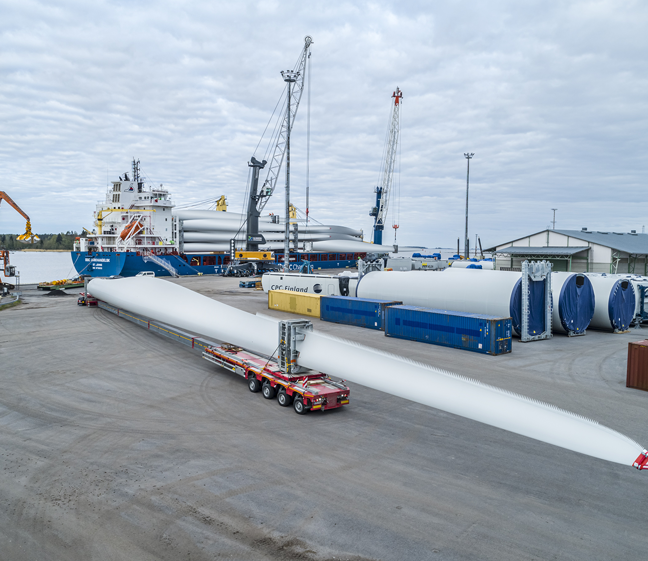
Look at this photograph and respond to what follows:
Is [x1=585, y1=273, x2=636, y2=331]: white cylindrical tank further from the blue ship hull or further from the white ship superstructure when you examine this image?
the white ship superstructure

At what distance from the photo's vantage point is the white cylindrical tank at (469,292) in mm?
25859

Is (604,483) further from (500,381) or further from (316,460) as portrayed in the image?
(500,381)

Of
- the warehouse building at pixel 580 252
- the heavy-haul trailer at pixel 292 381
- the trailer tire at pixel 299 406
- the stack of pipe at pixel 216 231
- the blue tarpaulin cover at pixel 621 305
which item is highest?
the stack of pipe at pixel 216 231

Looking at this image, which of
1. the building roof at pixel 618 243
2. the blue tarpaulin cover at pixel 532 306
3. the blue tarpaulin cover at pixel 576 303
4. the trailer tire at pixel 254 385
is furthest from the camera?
the building roof at pixel 618 243

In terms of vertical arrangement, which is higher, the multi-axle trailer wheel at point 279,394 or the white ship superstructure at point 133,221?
the white ship superstructure at point 133,221

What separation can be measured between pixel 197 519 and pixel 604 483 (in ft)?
28.1

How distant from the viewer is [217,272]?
79375mm

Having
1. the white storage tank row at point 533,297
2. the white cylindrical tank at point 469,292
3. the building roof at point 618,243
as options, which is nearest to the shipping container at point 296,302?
the white cylindrical tank at point 469,292

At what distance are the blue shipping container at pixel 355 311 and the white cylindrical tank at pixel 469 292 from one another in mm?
1582

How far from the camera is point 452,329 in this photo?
2412cm

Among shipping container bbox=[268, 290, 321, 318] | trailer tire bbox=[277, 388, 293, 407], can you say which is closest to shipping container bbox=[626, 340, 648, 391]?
trailer tire bbox=[277, 388, 293, 407]

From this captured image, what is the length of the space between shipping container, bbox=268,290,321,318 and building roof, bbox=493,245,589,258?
29.8 metres

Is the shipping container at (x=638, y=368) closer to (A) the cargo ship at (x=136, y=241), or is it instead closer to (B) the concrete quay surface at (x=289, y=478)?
(B) the concrete quay surface at (x=289, y=478)

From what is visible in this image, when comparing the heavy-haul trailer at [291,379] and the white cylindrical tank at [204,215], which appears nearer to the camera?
the heavy-haul trailer at [291,379]
